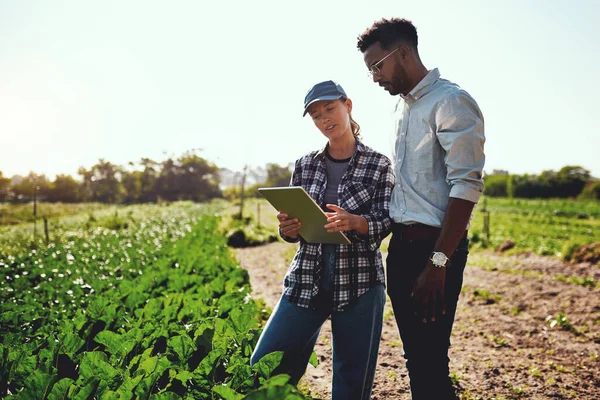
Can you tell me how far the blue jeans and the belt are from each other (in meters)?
0.31

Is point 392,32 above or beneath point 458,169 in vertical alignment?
above

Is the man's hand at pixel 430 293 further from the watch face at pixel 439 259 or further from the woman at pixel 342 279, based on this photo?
the woman at pixel 342 279

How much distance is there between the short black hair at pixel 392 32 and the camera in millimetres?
1940

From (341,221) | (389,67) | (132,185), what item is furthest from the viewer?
(132,185)

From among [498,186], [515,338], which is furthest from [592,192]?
[515,338]

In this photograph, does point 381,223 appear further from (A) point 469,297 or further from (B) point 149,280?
(A) point 469,297

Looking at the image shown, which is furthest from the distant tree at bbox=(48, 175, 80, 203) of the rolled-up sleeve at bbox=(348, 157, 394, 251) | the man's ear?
the man's ear

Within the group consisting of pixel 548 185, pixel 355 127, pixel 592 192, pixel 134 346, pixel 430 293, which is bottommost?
pixel 134 346

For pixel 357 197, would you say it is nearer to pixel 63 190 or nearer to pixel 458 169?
pixel 458 169

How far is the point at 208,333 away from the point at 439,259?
1325 millimetres

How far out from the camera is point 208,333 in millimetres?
2299

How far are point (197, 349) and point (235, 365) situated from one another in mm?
453

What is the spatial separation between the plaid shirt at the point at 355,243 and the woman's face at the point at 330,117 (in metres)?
0.15

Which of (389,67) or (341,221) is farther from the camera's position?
(389,67)
